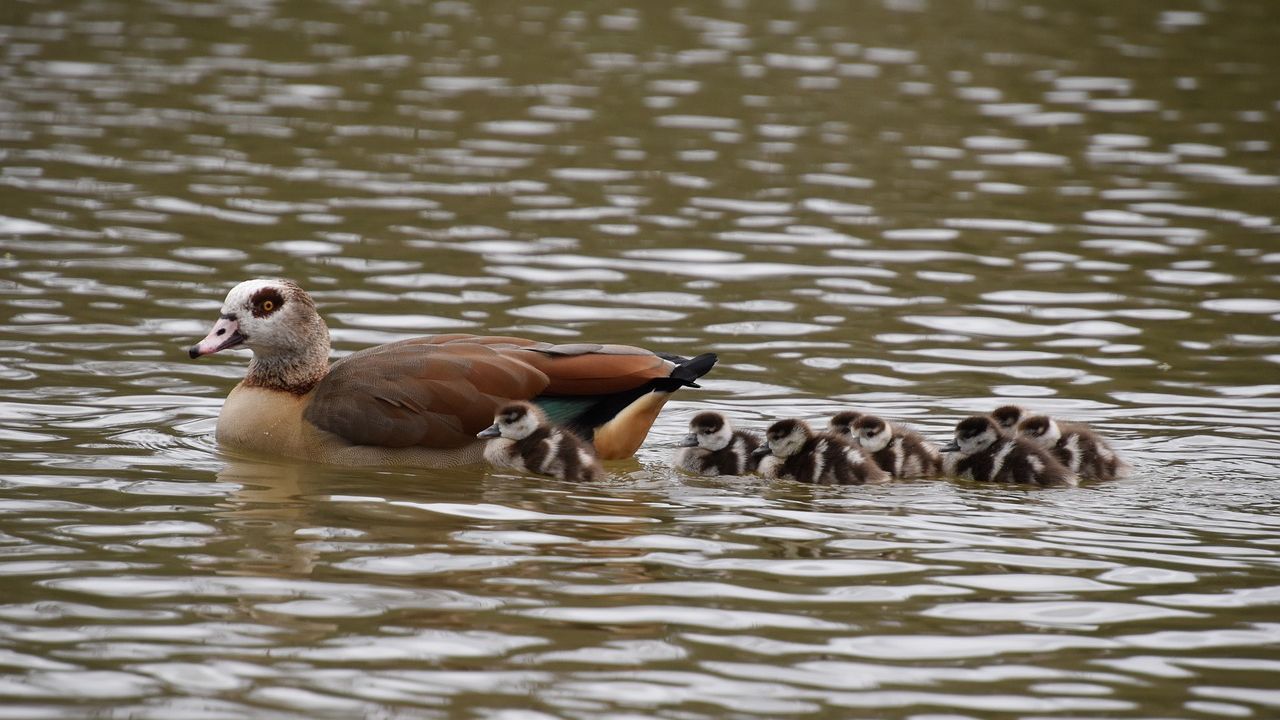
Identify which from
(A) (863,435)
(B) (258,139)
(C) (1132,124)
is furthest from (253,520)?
(C) (1132,124)

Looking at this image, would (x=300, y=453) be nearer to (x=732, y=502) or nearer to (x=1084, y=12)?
(x=732, y=502)

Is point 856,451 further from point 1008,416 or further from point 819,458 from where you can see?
point 1008,416

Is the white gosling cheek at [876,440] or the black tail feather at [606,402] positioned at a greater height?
the black tail feather at [606,402]

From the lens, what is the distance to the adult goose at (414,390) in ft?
28.5

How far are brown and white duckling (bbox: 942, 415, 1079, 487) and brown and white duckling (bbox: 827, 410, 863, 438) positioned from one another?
0.50 meters

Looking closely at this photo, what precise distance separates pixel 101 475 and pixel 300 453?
100 centimetres

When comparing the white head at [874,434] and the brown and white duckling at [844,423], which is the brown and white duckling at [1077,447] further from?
the brown and white duckling at [844,423]

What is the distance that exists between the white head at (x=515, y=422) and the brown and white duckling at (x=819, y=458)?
3.68ft

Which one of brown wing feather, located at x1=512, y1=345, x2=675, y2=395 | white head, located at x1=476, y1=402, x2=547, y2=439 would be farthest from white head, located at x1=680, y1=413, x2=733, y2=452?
white head, located at x1=476, y1=402, x2=547, y2=439

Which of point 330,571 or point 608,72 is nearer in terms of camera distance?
point 330,571

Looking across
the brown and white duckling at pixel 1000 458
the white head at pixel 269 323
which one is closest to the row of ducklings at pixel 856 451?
the brown and white duckling at pixel 1000 458

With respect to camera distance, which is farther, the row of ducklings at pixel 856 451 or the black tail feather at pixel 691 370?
the black tail feather at pixel 691 370

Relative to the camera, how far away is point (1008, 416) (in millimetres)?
8922

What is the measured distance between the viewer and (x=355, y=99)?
1848 cm
